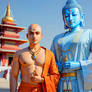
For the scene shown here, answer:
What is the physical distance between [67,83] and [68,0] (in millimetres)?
1312

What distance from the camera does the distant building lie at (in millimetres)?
19786

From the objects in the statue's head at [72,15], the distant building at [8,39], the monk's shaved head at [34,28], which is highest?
the statue's head at [72,15]

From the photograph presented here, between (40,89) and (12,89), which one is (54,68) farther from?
(12,89)

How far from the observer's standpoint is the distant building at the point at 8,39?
64.9ft

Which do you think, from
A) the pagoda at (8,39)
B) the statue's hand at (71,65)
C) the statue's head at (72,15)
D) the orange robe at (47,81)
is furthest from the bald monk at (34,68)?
the pagoda at (8,39)

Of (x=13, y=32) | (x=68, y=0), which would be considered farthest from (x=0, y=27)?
(x=68, y=0)

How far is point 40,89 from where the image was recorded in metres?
2.05

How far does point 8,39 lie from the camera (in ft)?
67.2

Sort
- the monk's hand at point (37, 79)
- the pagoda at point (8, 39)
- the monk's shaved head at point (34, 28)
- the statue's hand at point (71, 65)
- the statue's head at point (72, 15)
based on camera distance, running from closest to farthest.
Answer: the monk's hand at point (37, 79) < the monk's shaved head at point (34, 28) < the statue's hand at point (71, 65) < the statue's head at point (72, 15) < the pagoda at point (8, 39)

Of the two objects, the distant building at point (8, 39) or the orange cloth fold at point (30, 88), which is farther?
the distant building at point (8, 39)

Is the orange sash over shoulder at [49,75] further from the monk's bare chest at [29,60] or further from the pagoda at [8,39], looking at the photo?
the pagoda at [8,39]

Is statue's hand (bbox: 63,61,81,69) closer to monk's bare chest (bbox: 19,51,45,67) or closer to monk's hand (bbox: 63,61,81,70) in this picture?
monk's hand (bbox: 63,61,81,70)

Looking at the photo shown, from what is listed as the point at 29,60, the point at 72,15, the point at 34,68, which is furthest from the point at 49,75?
the point at 72,15

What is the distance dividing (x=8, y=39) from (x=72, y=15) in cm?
1857
